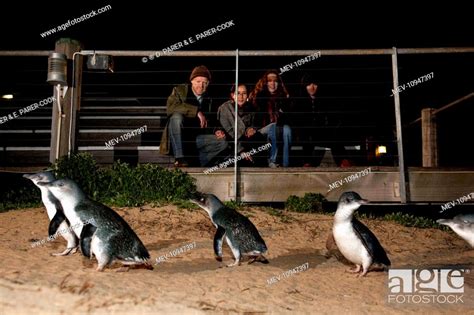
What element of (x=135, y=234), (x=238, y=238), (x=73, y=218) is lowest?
(x=238, y=238)

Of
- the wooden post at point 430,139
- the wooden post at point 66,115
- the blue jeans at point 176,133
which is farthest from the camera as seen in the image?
the wooden post at point 430,139

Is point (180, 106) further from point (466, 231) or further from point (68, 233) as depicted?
point (466, 231)

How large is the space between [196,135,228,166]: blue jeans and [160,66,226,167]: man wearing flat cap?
210 millimetres

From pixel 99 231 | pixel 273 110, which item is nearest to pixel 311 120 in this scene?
pixel 273 110

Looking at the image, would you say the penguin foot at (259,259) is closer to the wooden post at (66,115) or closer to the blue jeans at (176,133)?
the blue jeans at (176,133)

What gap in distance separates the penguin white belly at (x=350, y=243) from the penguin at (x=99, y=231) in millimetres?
1870

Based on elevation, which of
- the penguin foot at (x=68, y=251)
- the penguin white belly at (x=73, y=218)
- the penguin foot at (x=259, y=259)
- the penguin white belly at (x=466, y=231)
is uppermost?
the penguin white belly at (x=73, y=218)

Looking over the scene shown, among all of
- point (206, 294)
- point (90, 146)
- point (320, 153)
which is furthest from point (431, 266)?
point (90, 146)

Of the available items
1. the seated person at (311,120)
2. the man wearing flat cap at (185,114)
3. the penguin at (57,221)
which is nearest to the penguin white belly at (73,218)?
the penguin at (57,221)

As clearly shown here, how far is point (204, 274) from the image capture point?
4.26 meters

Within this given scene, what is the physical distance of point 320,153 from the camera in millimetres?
12250

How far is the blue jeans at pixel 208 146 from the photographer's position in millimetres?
8383

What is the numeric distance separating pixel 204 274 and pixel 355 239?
4.98 ft

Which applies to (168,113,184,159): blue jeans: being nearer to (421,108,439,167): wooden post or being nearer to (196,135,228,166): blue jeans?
(196,135,228,166): blue jeans
